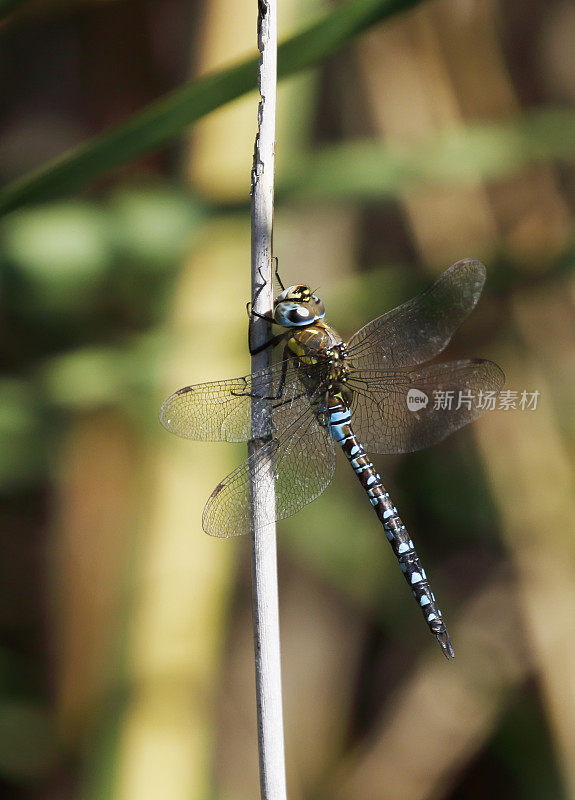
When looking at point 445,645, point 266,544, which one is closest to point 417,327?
point 445,645

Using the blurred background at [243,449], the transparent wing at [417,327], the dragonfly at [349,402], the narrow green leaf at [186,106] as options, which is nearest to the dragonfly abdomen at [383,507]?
the dragonfly at [349,402]

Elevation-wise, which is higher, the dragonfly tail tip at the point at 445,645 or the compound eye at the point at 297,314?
the compound eye at the point at 297,314

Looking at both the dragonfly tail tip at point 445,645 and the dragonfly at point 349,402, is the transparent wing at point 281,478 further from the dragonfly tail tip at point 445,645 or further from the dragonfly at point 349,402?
the dragonfly tail tip at point 445,645

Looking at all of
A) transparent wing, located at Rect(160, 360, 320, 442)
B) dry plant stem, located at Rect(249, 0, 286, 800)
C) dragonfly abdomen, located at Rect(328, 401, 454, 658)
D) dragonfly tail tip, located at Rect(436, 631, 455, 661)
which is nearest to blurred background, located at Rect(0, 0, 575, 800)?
dragonfly abdomen, located at Rect(328, 401, 454, 658)

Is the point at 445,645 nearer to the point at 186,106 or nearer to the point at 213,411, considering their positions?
the point at 213,411

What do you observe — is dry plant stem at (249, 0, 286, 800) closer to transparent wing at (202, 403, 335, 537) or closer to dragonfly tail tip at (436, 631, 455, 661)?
transparent wing at (202, 403, 335, 537)

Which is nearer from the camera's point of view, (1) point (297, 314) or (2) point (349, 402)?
(1) point (297, 314)
